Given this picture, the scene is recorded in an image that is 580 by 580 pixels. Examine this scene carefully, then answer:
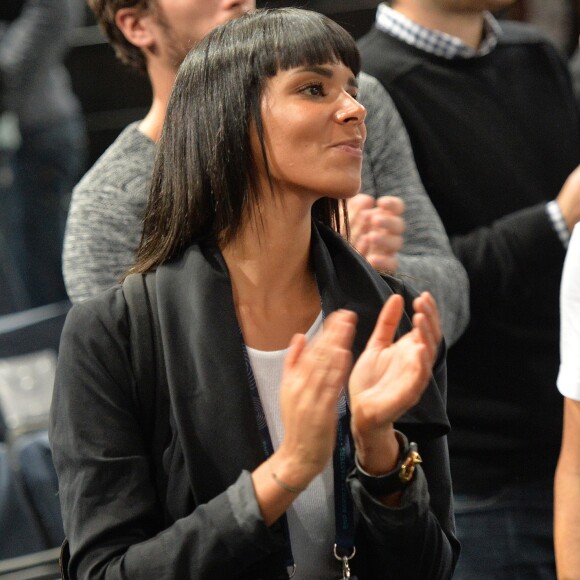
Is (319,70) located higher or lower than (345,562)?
higher

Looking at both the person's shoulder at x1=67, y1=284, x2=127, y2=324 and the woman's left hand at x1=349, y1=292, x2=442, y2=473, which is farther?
the person's shoulder at x1=67, y1=284, x2=127, y2=324

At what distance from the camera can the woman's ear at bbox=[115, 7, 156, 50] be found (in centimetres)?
236

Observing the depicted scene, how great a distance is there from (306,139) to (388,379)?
1.28 feet

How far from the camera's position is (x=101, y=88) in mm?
5543

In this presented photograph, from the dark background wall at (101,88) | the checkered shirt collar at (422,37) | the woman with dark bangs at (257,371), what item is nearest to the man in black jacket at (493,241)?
the checkered shirt collar at (422,37)

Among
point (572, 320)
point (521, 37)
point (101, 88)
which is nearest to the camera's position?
point (572, 320)

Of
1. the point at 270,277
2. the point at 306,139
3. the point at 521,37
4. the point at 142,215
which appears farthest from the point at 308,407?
the point at 521,37

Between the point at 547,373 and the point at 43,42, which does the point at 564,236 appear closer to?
the point at 547,373

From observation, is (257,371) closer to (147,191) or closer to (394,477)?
(394,477)

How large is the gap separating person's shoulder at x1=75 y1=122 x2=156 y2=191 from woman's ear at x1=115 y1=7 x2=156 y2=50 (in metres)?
0.23

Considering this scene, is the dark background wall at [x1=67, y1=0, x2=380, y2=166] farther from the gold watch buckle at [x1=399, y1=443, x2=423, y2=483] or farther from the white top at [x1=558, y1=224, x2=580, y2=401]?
the gold watch buckle at [x1=399, y1=443, x2=423, y2=483]

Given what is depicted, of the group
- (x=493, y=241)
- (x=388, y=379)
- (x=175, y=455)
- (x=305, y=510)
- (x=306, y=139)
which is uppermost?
(x=306, y=139)

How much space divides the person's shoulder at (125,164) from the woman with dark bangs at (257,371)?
0.40 m

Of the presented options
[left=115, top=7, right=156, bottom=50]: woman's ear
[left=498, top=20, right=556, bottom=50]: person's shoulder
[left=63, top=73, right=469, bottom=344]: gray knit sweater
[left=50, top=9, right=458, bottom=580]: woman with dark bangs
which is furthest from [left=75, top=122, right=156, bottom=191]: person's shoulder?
[left=498, top=20, right=556, bottom=50]: person's shoulder
